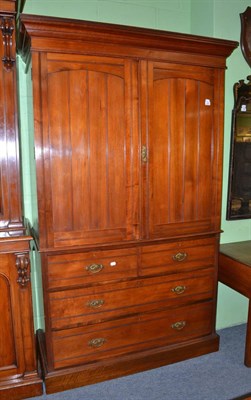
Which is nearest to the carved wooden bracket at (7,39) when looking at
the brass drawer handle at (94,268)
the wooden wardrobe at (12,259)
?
the wooden wardrobe at (12,259)

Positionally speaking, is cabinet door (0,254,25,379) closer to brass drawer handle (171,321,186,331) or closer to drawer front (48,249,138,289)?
drawer front (48,249,138,289)

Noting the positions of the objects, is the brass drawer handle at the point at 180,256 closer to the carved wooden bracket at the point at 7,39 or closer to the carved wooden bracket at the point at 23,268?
the carved wooden bracket at the point at 23,268

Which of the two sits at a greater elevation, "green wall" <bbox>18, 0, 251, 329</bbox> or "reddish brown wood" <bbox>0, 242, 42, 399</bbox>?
"green wall" <bbox>18, 0, 251, 329</bbox>

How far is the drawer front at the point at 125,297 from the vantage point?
6.46ft

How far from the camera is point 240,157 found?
2.60 m

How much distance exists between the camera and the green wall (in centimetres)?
227

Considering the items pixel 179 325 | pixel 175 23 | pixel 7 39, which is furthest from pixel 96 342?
pixel 175 23

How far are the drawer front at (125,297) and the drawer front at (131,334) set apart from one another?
2.4 inches

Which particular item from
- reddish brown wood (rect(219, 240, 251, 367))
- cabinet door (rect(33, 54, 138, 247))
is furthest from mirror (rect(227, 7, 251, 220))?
cabinet door (rect(33, 54, 138, 247))

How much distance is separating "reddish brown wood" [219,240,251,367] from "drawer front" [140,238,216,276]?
14 cm

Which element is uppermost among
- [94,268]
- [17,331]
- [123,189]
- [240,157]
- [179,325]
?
[240,157]

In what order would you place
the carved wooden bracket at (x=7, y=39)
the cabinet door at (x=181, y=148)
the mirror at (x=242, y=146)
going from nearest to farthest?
1. the carved wooden bracket at (x=7, y=39)
2. the cabinet door at (x=181, y=148)
3. the mirror at (x=242, y=146)

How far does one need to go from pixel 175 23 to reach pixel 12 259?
2282mm

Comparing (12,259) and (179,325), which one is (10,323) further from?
(179,325)
